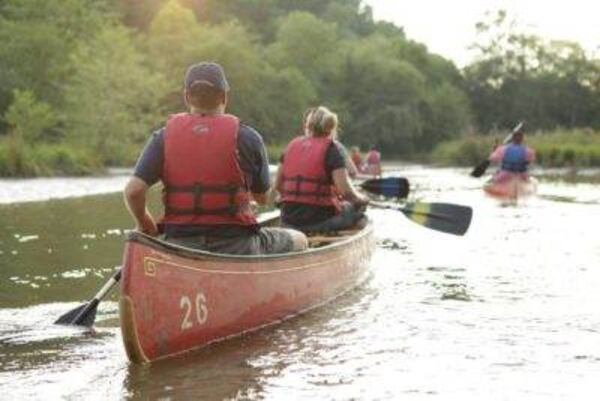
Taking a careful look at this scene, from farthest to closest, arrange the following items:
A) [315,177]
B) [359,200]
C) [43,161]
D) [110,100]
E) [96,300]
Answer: [110,100] < [43,161] < [359,200] < [315,177] < [96,300]

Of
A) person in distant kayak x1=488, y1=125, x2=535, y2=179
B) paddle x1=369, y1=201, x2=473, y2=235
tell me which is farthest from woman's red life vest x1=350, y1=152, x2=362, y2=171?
paddle x1=369, y1=201, x2=473, y2=235

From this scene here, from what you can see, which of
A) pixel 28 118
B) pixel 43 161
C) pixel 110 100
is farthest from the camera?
pixel 110 100

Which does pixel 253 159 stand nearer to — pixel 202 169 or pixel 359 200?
pixel 202 169

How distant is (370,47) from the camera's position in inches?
3081

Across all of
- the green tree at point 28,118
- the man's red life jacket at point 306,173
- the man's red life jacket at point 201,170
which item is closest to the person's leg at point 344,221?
the man's red life jacket at point 306,173

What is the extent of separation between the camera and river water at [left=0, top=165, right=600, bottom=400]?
5.35 m

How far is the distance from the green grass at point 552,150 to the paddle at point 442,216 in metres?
37.3

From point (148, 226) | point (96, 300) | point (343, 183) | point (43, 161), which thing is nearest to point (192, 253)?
point (148, 226)

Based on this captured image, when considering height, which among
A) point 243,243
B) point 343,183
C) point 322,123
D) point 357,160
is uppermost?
point 322,123

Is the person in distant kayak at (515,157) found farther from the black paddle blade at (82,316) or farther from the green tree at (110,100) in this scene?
the green tree at (110,100)

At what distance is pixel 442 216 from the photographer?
9578 millimetres

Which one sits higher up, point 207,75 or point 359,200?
point 207,75

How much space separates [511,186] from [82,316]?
50.0 feet

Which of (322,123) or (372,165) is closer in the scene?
(322,123)
